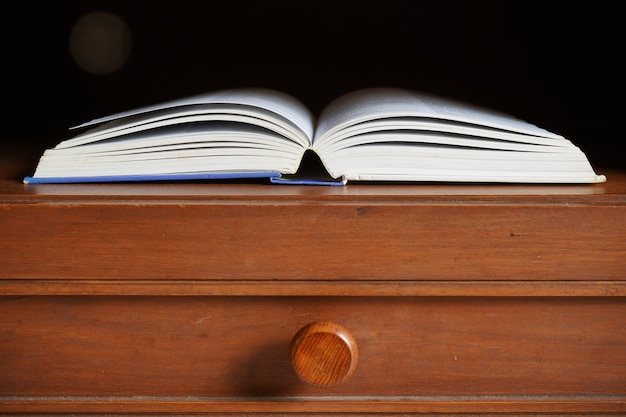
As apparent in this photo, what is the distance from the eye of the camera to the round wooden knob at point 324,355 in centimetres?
50

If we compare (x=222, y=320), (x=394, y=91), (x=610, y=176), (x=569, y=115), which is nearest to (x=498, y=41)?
(x=569, y=115)

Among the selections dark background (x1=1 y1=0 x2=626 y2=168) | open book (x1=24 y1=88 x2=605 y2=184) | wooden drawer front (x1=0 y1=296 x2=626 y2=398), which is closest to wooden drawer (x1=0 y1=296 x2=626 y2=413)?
wooden drawer front (x1=0 y1=296 x2=626 y2=398)

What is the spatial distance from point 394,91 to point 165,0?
18.2 inches

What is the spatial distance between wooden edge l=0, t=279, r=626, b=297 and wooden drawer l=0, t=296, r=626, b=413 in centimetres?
2

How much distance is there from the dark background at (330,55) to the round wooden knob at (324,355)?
63 cm

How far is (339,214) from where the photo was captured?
0.51 m

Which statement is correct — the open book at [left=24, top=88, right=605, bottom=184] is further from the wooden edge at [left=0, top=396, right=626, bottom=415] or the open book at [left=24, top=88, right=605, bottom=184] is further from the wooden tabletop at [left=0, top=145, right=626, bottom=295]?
the wooden edge at [left=0, top=396, right=626, bottom=415]

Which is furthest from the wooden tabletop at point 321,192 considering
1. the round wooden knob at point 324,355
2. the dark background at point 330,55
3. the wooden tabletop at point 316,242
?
the dark background at point 330,55

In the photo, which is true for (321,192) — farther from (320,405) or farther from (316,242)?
(320,405)

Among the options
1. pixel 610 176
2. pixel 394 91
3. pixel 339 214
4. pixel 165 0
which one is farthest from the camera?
pixel 165 0

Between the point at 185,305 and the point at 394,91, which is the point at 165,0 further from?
the point at 185,305

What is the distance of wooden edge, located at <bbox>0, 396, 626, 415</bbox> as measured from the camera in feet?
1.85

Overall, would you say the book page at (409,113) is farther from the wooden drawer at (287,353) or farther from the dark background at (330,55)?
the dark background at (330,55)

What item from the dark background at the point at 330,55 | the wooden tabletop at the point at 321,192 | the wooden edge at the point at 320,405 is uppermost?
the dark background at the point at 330,55
